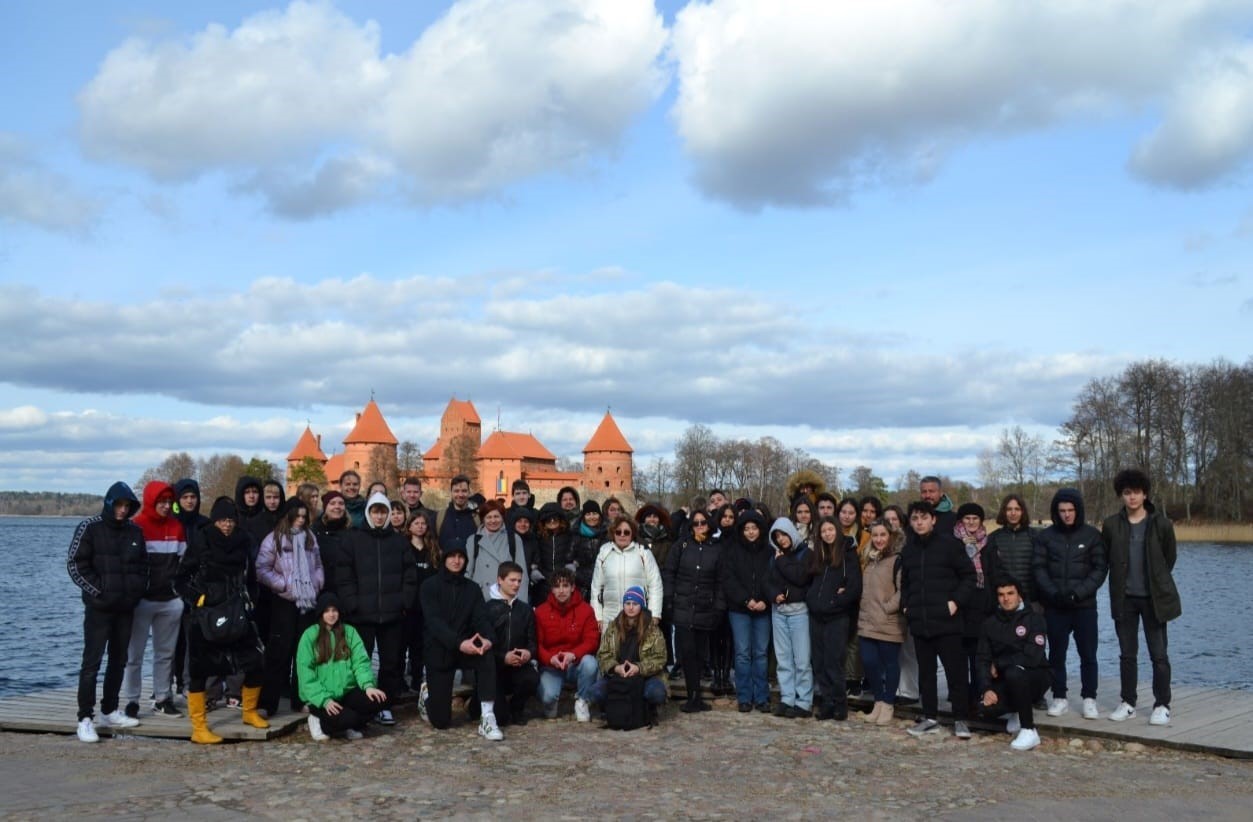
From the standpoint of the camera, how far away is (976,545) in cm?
899

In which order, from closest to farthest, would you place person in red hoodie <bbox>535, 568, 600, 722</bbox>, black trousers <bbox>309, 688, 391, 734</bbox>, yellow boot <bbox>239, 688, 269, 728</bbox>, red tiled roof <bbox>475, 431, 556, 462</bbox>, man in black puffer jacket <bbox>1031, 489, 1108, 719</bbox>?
black trousers <bbox>309, 688, 391, 734</bbox>, yellow boot <bbox>239, 688, 269, 728</bbox>, man in black puffer jacket <bbox>1031, 489, 1108, 719</bbox>, person in red hoodie <bbox>535, 568, 600, 722</bbox>, red tiled roof <bbox>475, 431, 556, 462</bbox>

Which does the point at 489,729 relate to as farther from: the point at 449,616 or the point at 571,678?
the point at 571,678

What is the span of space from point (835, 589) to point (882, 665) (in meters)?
0.84

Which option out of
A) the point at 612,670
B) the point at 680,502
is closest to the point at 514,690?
the point at 612,670

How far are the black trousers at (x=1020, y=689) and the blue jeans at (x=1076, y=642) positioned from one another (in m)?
0.55

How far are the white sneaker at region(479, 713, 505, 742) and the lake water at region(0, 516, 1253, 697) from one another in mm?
6453

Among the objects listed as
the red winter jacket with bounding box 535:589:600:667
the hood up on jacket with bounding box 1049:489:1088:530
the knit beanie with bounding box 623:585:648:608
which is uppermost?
the hood up on jacket with bounding box 1049:489:1088:530

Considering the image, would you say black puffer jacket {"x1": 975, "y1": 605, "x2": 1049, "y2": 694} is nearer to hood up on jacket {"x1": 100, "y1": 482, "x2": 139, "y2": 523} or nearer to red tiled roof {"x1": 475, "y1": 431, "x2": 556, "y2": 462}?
hood up on jacket {"x1": 100, "y1": 482, "x2": 139, "y2": 523}

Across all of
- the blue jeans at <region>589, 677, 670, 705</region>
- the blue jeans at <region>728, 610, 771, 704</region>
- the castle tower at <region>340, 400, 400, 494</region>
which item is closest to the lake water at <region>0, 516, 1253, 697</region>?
the blue jeans at <region>728, 610, 771, 704</region>

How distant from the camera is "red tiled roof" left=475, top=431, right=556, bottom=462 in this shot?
10075cm

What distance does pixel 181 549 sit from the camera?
8688mm

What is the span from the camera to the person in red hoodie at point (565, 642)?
9.23 meters

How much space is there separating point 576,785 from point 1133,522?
5.24m

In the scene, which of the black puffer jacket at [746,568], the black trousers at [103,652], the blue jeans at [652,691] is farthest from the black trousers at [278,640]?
the black puffer jacket at [746,568]
